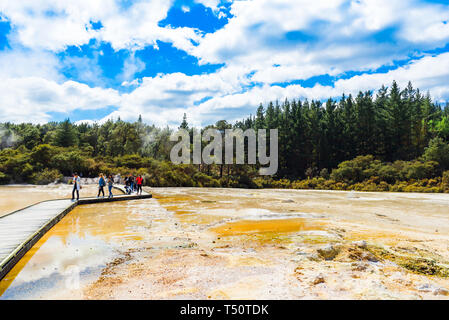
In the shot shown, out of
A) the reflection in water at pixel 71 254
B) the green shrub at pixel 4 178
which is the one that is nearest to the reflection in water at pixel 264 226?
the reflection in water at pixel 71 254

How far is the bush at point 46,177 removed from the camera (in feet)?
104

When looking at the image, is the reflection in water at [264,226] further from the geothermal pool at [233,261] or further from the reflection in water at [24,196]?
the reflection in water at [24,196]

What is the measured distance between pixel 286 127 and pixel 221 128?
37.8 ft

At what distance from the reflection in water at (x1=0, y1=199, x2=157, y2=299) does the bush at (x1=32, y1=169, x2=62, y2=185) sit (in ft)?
78.5

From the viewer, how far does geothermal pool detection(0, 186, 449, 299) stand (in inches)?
179

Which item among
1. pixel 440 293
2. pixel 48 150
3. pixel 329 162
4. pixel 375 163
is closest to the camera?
pixel 440 293

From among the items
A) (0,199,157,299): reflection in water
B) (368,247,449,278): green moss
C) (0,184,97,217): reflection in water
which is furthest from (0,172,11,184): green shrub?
(368,247,449,278): green moss

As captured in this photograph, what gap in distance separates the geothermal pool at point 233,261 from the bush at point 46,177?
2511cm

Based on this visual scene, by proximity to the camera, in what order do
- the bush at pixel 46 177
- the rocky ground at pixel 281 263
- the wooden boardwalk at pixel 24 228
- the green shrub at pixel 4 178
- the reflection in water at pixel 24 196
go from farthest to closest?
the bush at pixel 46 177 → the green shrub at pixel 4 178 → the reflection in water at pixel 24 196 → the wooden boardwalk at pixel 24 228 → the rocky ground at pixel 281 263

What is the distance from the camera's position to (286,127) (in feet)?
167

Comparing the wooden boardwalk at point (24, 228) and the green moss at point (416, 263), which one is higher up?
the wooden boardwalk at point (24, 228)

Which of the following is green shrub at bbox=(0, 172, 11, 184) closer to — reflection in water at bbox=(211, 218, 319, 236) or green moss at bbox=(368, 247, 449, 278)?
reflection in water at bbox=(211, 218, 319, 236)
